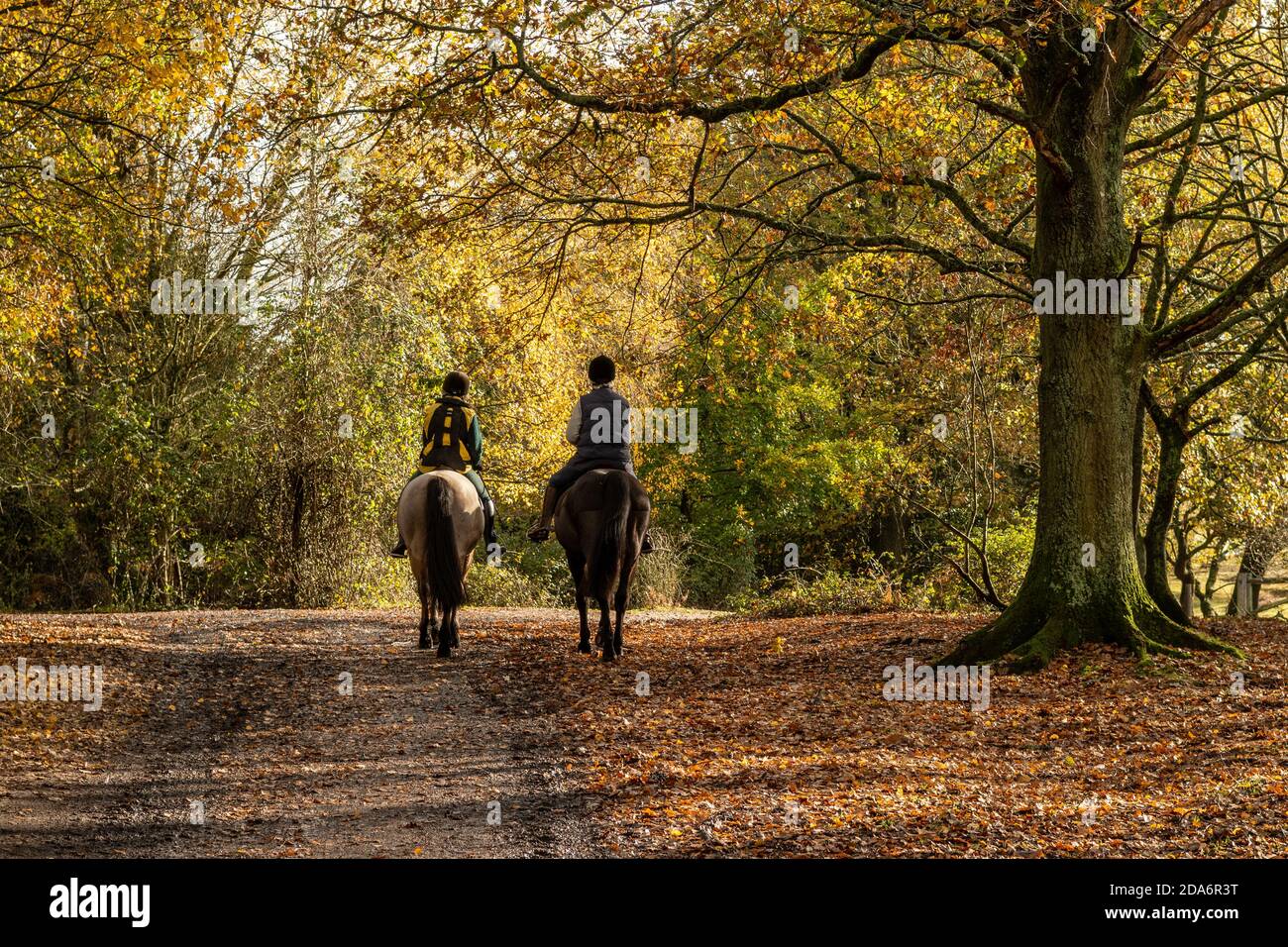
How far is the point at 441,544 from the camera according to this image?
12211mm

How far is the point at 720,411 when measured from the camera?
1156 inches

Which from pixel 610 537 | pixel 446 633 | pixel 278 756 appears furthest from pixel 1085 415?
pixel 278 756

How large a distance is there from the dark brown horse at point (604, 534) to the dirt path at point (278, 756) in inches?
51.3

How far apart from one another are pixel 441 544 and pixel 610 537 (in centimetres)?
164

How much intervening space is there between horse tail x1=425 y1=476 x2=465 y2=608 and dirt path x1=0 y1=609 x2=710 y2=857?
776 mm

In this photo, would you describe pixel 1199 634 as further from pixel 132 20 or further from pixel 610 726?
pixel 132 20

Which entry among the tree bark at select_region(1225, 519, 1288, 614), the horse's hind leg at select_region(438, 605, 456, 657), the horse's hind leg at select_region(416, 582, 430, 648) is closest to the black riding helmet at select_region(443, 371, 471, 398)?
the horse's hind leg at select_region(416, 582, 430, 648)

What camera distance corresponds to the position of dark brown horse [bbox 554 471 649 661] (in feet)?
39.7

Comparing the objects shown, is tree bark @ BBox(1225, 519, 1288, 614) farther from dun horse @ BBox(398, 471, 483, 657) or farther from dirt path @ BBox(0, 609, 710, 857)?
dirt path @ BBox(0, 609, 710, 857)

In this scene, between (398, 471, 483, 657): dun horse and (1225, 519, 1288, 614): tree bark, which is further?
(1225, 519, 1288, 614): tree bark

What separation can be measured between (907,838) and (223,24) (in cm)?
1007

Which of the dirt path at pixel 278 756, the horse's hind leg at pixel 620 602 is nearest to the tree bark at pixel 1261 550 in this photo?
the horse's hind leg at pixel 620 602

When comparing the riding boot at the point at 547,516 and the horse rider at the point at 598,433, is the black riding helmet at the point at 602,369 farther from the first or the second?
the riding boot at the point at 547,516

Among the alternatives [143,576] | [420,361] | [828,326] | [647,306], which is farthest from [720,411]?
[143,576]
